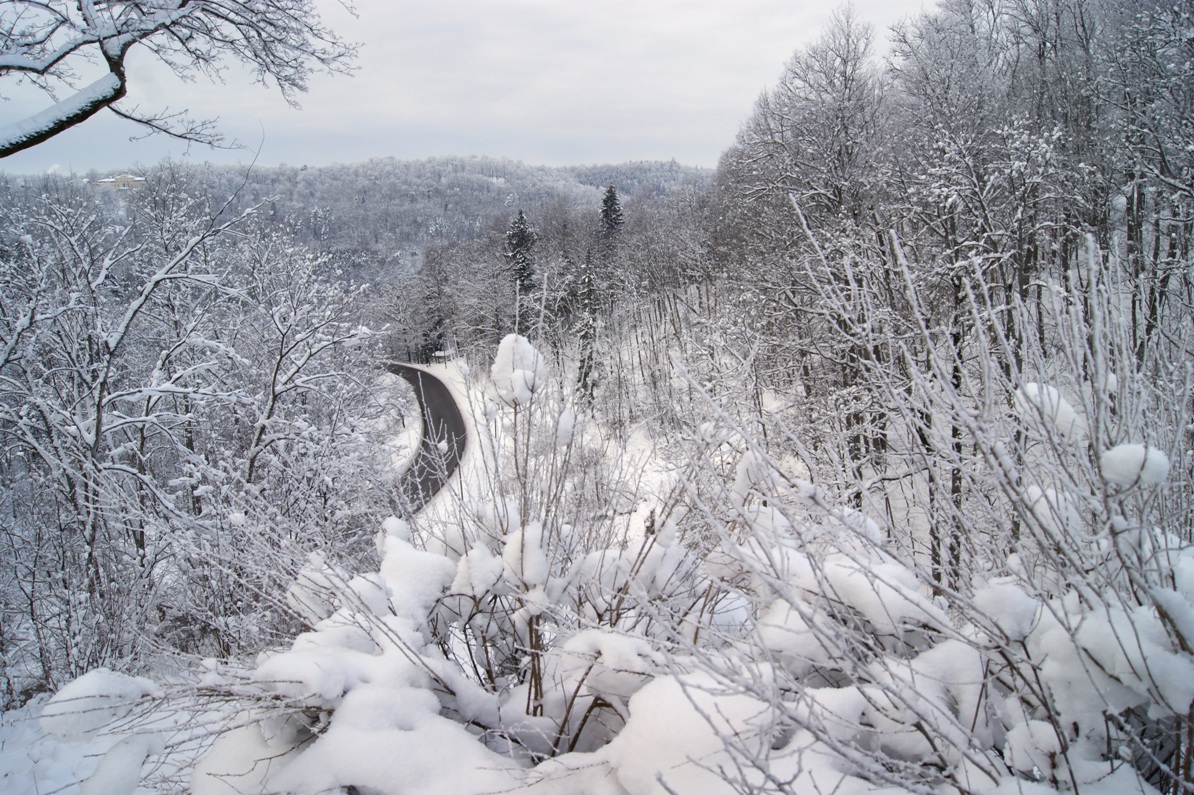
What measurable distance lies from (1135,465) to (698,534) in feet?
6.80

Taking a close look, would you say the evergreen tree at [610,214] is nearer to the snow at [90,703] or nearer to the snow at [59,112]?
the snow at [59,112]

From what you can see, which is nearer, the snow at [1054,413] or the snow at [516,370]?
the snow at [1054,413]

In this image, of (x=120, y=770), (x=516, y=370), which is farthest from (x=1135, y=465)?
(x=120, y=770)

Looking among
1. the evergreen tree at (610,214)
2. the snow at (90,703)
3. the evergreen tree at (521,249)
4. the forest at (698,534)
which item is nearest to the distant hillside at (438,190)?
the evergreen tree at (610,214)

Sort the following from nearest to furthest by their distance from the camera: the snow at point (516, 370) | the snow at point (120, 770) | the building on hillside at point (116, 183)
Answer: the snow at point (120, 770), the snow at point (516, 370), the building on hillside at point (116, 183)

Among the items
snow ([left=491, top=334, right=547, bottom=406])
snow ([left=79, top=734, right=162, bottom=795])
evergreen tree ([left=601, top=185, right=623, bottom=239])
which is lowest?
snow ([left=79, top=734, right=162, bottom=795])

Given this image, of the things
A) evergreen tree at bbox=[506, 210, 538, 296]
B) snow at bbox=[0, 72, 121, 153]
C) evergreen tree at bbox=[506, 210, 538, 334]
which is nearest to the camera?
snow at bbox=[0, 72, 121, 153]

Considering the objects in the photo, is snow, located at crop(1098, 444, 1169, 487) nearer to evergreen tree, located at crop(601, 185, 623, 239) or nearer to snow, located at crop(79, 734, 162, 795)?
snow, located at crop(79, 734, 162, 795)

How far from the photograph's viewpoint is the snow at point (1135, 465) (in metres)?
1.02

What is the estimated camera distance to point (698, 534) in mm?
2971

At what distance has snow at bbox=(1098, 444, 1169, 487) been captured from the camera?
1.02m

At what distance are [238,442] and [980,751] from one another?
12960 millimetres

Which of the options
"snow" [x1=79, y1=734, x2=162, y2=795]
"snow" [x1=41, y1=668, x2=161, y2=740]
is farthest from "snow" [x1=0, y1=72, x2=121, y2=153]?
"snow" [x1=79, y1=734, x2=162, y2=795]

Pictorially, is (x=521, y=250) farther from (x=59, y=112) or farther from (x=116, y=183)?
(x=59, y=112)
